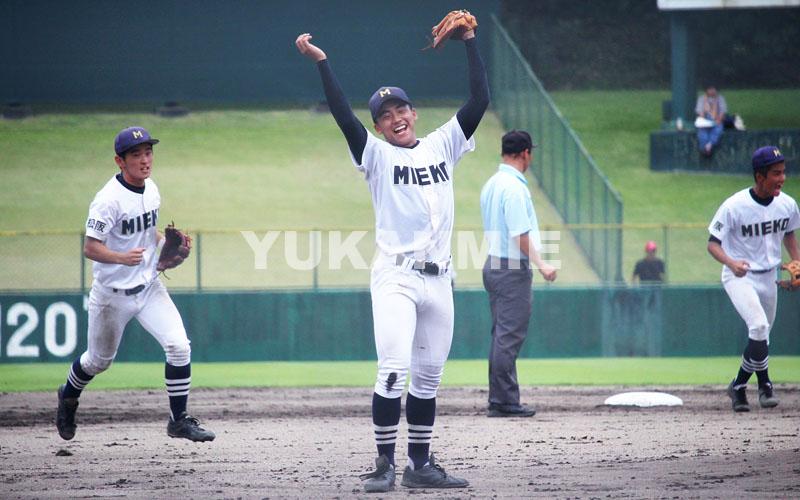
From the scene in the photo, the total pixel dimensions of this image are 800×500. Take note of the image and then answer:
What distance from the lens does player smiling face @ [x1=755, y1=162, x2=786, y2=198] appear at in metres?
10.0

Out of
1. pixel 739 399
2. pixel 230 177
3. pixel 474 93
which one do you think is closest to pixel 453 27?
pixel 474 93

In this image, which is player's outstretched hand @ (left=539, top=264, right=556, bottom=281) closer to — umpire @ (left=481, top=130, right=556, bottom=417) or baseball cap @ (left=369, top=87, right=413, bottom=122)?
umpire @ (left=481, top=130, right=556, bottom=417)

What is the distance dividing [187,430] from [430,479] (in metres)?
2.17

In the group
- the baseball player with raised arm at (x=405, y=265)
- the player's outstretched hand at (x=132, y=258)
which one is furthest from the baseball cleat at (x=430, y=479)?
the player's outstretched hand at (x=132, y=258)

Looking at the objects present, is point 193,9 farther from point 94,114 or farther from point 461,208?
point 461,208

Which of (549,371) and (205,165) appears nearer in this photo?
(549,371)

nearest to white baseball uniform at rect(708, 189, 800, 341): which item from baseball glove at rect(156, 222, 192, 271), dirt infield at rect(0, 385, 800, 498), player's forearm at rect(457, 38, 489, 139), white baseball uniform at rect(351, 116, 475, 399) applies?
dirt infield at rect(0, 385, 800, 498)

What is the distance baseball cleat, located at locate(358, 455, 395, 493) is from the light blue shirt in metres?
3.45

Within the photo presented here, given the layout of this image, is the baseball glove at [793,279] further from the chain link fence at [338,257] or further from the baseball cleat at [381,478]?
the chain link fence at [338,257]

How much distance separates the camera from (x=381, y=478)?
6.81m

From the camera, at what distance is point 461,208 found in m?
25.0

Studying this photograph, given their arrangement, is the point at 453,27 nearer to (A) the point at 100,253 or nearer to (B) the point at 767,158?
(A) the point at 100,253

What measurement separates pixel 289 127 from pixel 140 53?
3.86m

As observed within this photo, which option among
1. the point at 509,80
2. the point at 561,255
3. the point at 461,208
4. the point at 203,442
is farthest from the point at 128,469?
the point at 509,80
